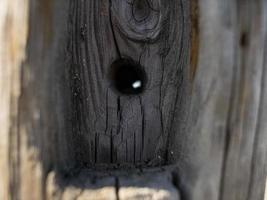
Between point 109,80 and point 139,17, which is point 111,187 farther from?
point 139,17

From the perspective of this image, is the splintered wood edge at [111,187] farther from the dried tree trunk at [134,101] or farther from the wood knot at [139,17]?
the wood knot at [139,17]

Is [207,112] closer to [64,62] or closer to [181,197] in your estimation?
[181,197]

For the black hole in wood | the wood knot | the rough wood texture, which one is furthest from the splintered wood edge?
the wood knot

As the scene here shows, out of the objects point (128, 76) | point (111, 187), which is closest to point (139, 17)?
point (128, 76)

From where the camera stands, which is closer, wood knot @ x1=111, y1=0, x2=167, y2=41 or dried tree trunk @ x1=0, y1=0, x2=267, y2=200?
dried tree trunk @ x1=0, y1=0, x2=267, y2=200

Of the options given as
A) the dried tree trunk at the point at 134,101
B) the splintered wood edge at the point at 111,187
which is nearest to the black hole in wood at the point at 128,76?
the dried tree trunk at the point at 134,101

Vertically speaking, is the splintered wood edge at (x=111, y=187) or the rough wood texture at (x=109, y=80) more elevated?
the rough wood texture at (x=109, y=80)

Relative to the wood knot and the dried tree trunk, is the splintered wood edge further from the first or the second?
the wood knot

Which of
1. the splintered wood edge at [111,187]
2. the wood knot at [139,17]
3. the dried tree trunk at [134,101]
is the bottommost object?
the splintered wood edge at [111,187]
